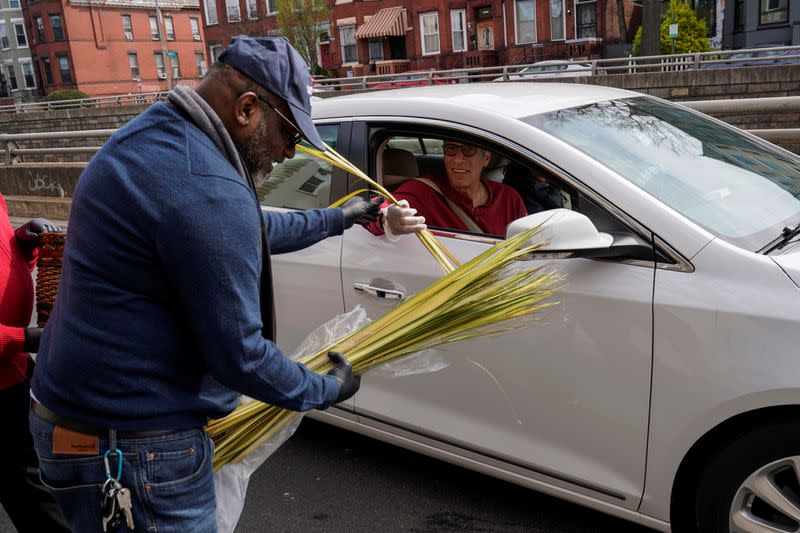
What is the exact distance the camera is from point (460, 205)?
3.45 meters

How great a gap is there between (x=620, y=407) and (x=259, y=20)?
151 ft

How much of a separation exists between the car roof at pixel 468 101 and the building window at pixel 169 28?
6619 cm

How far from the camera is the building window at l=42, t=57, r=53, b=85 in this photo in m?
61.4

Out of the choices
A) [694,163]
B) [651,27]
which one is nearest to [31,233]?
[694,163]

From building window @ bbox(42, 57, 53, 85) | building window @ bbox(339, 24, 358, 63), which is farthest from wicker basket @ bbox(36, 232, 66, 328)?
building window @ bbox(42, 57, 53, 85)

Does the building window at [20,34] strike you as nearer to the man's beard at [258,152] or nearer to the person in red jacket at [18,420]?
the person in red jacket at [18,420]

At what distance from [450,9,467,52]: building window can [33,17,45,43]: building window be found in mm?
39945

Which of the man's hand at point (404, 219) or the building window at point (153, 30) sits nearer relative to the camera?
the man's hand at point (404, 219)

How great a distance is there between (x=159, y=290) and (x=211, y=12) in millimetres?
51564

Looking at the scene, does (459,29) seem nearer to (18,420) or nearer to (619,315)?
(619,315)

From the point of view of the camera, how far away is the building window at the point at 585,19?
33750mm

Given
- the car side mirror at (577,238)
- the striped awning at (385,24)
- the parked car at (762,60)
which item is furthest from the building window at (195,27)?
the car side mirror at (577,238)

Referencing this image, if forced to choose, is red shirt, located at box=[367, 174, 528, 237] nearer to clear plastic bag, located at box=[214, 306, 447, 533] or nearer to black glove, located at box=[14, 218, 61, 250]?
clear plastic bag, located at box=[214, 306, 447, 533]

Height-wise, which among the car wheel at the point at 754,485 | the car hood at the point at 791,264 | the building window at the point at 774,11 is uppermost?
the building window at the point at 774,11
